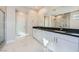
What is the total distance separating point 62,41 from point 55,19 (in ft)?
6.65

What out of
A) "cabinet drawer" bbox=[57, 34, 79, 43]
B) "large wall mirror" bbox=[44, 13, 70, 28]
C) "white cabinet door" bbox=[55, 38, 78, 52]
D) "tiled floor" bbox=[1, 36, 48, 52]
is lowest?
"tiled floor" bbox=[1, 36, 48, 52]

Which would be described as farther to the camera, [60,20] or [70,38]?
[60,20]

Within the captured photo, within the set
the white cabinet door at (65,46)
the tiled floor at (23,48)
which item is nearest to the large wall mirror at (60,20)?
the white cabinet door at (65,46)

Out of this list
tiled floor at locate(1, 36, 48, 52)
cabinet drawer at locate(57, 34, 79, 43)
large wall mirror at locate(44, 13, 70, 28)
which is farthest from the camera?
tiled floor at locate(1, 36, 48, 52)

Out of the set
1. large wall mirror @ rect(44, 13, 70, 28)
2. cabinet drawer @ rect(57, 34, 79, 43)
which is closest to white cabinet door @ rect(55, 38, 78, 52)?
cabinet drawer @ rect(57, 34, 79, 43)

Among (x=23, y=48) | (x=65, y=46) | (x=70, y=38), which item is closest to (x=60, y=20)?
(x=65, y=46)

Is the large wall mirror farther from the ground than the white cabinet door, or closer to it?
farther from the ground

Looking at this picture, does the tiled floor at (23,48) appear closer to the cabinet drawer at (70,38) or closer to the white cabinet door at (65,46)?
the white cabinet door at (65,46)

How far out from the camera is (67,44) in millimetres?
2656

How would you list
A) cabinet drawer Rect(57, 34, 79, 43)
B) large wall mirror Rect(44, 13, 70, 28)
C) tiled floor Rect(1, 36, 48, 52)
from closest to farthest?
cabinet drawer Rect(57, 34, 79, 43) → large wall mirror Rect(44, 13, 70, 28) → tiled floor Rect(1, 36, 48, 52)

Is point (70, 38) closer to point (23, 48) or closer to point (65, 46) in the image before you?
point (65, 46)

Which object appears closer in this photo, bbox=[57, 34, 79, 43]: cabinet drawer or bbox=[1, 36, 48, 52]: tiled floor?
bbox=[57, 34, 79, 43]: cabinet drawer

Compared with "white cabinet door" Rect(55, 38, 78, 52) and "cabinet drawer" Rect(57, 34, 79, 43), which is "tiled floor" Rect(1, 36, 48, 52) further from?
"cabinet drawer" Rect(57, 34, 79, 43)
